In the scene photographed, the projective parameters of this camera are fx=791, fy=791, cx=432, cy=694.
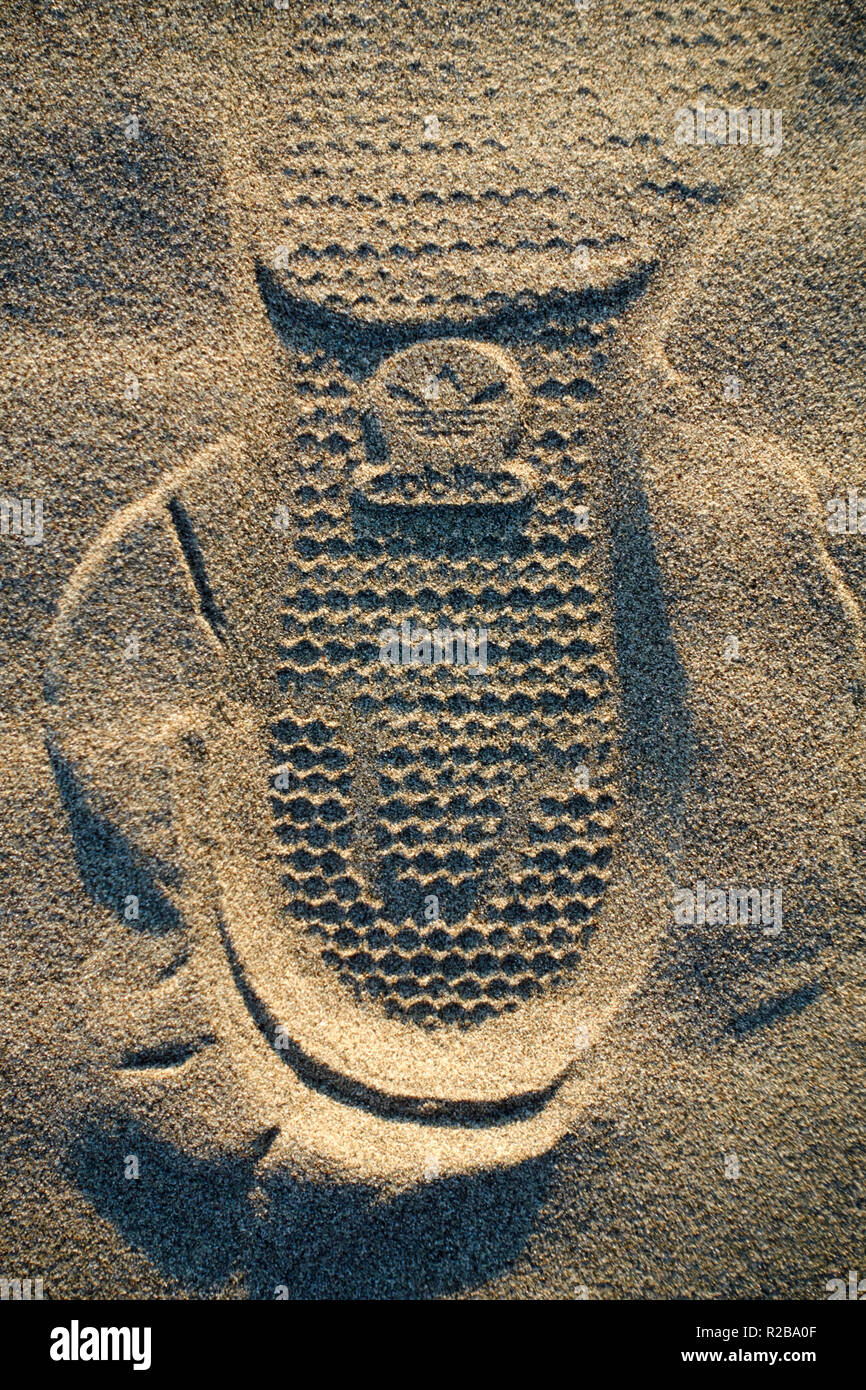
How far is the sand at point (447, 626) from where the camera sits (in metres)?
1.84

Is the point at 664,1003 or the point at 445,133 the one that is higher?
the point at 445,133

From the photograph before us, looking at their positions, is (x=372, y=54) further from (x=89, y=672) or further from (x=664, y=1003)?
(x=664, y=1003)

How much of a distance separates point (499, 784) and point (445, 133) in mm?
1624

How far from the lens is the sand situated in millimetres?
1839

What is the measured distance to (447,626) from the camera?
1940 mm

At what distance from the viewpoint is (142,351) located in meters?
1.93

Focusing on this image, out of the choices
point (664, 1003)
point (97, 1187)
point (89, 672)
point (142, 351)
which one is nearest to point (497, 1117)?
point (664, 1003)

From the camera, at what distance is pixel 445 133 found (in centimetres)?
197

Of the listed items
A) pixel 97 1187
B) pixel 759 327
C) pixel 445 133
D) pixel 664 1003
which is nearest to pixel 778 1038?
pixel 664 1003
